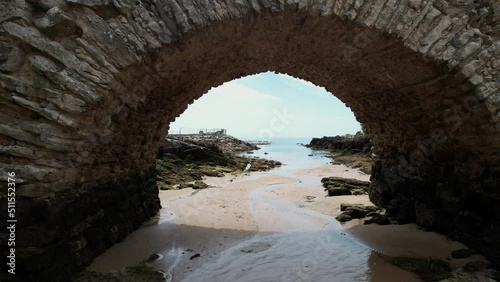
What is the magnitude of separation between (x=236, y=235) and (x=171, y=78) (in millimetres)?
3315

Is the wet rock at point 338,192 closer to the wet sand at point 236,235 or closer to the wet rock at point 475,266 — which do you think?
the wet sand at point 236,235

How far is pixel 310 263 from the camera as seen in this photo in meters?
5.13

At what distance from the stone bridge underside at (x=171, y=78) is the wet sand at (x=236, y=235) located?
43 centimetres

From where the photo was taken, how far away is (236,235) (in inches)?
255

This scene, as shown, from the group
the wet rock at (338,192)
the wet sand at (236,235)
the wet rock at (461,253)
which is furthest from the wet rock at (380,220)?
the wet rock at (338,192)

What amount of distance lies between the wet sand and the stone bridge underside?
43cm

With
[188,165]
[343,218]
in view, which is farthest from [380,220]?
[188,165]

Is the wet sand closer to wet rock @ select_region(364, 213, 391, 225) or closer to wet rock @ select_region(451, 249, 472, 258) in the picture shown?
wet rock @ select_region(451, 249, 472, 258)

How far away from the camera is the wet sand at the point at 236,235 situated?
4988mm

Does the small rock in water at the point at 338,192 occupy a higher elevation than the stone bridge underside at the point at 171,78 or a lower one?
lower

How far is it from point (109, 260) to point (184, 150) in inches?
484

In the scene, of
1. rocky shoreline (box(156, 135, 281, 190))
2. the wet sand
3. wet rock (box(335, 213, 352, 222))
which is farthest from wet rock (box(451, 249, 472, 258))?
rocky shoreline (box(156, 135, 281, 190))

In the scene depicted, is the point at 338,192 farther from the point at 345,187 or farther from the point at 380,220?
the point at 380,220

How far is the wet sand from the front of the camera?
4.99 meters
